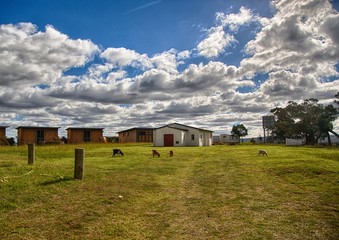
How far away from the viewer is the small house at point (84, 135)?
58188mm

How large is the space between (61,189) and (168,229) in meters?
4.94

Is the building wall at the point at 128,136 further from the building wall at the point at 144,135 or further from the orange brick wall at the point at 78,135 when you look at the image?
the orange brick wall at the point at 78,135

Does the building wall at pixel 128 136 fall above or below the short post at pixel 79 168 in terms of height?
above

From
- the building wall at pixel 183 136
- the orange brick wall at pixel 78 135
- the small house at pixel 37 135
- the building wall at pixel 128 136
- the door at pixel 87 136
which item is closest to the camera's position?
the small house at pixel 37 135

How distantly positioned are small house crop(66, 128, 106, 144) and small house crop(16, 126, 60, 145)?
3.48 m

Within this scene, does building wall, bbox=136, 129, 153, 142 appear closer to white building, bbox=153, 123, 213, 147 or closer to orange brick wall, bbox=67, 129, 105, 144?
orange brick wall, bbox=67, 129, 105, 144

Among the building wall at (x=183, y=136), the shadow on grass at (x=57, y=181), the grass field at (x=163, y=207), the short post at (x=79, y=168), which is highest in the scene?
the building wall at (x=183, y=136)

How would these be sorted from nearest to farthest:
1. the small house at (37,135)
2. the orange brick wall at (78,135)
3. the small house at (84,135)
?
the small house at (37,135) → the orange brick wall at (78,135) → the small house at (84,135)

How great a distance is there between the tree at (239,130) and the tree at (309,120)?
25632mm

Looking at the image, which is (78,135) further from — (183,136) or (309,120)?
(309,120)

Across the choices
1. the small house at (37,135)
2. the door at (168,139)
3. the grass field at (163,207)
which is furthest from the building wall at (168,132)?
the grass field at (163,207)

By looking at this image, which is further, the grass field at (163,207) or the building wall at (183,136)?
the building wall at (183,136)

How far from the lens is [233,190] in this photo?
1055 cm

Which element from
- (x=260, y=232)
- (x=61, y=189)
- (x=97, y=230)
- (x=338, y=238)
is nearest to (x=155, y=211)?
(x=97, y=230)
